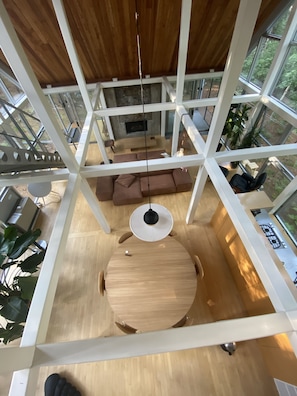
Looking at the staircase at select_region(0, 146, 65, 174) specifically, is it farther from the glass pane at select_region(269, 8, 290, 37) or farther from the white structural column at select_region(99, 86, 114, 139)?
the glass pane at select_region(269, 8, 290, 37)

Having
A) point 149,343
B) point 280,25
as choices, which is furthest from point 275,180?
point 149,343

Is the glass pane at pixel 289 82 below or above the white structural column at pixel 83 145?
above

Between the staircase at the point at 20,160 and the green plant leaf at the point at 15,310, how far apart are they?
60.1 inches

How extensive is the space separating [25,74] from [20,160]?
42.0 inches

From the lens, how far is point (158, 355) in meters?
2.99

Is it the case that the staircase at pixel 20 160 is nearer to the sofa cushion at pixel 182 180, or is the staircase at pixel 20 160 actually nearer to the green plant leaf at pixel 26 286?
the green plant leaf at pixel 26 286

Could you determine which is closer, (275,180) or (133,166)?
(133,166)

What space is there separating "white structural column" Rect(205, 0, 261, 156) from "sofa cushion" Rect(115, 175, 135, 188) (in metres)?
2.94

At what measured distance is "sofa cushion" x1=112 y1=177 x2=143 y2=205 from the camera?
4879 mm

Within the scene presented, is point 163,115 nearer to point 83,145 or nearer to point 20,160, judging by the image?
point 83,145

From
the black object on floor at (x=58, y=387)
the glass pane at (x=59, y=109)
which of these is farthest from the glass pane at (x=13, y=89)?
the black object on floor at (x=58, y=387)

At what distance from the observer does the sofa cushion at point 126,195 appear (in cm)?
488

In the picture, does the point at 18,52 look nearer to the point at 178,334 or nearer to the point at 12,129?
the point at 178,334

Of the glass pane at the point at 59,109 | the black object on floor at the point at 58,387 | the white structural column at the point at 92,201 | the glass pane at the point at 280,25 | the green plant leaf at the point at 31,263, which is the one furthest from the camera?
the glass pane at the point at 59,109
